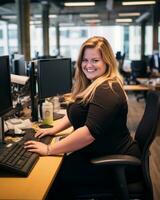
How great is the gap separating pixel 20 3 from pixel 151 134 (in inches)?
259

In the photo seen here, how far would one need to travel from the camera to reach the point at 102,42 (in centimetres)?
215

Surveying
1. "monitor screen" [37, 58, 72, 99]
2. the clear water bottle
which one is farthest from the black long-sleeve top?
"monitor screen" [37, 58, 72, 99]

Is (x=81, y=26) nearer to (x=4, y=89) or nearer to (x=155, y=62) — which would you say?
(x=155, y=62)

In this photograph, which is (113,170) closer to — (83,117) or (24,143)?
(83,117)

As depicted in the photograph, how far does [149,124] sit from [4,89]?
94 centimetres

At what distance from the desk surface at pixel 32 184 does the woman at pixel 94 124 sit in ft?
0.68

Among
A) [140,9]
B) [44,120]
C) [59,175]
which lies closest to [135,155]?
[59,175]

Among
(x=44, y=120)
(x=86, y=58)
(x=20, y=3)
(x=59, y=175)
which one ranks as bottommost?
(x=59, y=175)

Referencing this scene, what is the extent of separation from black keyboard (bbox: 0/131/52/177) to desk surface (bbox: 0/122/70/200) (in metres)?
0.03

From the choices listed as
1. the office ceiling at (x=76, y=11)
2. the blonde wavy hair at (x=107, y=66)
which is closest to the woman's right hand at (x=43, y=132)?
the blonde wavy hair at (x=107, y=66)

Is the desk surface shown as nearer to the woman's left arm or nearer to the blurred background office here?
the woman's left arm

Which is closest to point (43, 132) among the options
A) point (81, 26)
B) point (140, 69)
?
point (140, 69)

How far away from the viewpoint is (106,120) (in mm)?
1934

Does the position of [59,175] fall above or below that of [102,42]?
below
